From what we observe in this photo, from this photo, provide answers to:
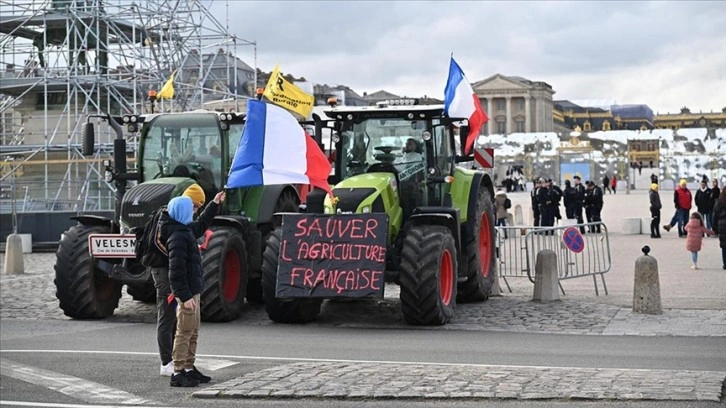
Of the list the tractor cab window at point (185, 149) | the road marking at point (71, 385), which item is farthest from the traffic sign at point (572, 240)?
the road marking at point (71, 385)

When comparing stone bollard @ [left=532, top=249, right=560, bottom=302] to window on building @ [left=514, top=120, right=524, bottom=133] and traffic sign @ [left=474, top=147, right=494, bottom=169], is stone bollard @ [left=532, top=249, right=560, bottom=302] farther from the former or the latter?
Result: window on building @ [left=514, top=120, right=524, bottom=133]

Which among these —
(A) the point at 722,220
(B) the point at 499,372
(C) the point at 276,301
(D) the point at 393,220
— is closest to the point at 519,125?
(A) the point at 722,220

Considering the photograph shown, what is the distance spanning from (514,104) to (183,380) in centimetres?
16573

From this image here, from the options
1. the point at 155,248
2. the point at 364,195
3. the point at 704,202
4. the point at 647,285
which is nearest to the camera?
the point at 155,248

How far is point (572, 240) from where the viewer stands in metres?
19.5

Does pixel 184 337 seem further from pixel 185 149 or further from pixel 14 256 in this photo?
pixel 14 256

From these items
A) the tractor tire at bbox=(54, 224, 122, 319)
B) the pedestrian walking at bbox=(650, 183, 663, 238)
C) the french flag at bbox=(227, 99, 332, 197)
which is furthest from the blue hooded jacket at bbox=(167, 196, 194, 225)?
the pedestrian walking at bbox=(650, 183, 663, 238)

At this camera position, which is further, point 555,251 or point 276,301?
point 555,251

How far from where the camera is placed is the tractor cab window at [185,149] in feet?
57.6

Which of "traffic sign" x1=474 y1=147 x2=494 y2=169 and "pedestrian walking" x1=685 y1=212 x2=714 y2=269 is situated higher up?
"traffic sign" x1=474 y1=147 x2=494 y2=169

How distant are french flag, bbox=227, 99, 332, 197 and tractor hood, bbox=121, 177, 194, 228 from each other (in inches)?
97.9

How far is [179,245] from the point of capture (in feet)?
34.5

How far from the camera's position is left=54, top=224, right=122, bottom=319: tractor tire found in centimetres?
1677

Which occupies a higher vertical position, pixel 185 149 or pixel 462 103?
pixel 462 103
